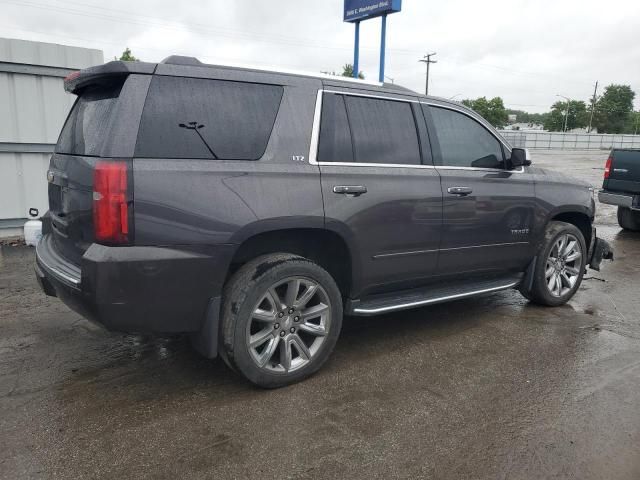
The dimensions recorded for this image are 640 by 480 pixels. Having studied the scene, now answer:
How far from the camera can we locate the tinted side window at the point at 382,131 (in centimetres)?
365

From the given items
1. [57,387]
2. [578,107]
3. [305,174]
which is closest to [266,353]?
[305,174]

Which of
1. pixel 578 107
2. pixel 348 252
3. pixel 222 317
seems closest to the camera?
pixel 222 317

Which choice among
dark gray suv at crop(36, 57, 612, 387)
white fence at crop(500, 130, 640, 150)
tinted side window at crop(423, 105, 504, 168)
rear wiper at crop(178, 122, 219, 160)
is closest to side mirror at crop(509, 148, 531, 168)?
tinted side window at crop(423, 105, 504, 168)

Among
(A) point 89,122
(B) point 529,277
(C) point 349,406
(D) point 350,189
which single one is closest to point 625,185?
(B) point 529,277

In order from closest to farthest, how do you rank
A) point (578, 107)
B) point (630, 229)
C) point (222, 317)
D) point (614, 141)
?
point (222, 317)
point (630, 229)
point (614, 141)
point (578, 107)

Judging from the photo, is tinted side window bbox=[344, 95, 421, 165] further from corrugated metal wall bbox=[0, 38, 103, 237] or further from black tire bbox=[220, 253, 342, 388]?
corrugated metal wall bbox=[0, 38, 103, 237]

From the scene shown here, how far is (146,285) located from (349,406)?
4.52 feet

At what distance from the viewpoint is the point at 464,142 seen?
4340mm

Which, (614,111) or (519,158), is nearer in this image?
(519,158)

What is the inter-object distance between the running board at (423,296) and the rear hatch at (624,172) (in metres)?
5.24

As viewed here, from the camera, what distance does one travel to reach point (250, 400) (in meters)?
3.24

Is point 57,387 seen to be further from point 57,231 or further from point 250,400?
point 250,400

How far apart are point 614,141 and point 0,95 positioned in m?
71.3

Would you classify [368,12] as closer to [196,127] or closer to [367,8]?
[367,8]
